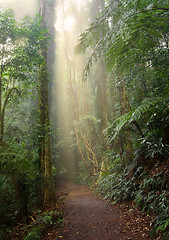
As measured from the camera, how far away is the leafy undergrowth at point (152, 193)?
291 centimetres

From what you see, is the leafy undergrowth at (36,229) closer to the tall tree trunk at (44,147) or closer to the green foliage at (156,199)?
the tall tree trunk at (44,147)

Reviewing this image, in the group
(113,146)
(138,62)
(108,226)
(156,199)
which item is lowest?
(108,226)

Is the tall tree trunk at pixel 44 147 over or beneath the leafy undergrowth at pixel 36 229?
over

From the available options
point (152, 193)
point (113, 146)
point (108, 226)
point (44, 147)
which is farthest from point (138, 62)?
point (113, 146)

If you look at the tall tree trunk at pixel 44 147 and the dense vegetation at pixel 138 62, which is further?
the tall tree trunk at pixel 44 147

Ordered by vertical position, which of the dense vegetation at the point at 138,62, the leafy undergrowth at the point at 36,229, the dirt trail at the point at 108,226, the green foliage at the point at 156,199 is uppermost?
the dense vegetation at the point at 138,62

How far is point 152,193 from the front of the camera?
3.92 m

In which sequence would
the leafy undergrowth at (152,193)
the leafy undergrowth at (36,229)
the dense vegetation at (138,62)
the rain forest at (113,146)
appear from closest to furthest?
the leafy undergrowth at (152,193)
the dense vegetation at (138,62)
the rain forest at (113,146)
the leafy undergrowth at (36,229)

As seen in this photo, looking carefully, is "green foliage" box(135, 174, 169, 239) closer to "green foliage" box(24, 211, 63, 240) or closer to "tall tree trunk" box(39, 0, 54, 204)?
"green foliage" box(24, 211, 63, 240)

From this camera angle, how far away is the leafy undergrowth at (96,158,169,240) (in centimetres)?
291

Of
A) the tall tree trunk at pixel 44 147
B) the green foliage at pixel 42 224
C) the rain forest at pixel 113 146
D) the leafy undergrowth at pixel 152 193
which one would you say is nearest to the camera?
the leafy undergrowth at pixel 152 193

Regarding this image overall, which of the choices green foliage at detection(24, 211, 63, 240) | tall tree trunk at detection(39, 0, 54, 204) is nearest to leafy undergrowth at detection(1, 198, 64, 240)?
green foliage at detection(24, 211, 63, 240)

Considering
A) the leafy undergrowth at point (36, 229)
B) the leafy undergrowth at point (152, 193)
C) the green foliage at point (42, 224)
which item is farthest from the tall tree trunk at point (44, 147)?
the leafy undergrowth at point (152, 193)

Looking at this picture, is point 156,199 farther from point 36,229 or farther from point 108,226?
point 36,229
